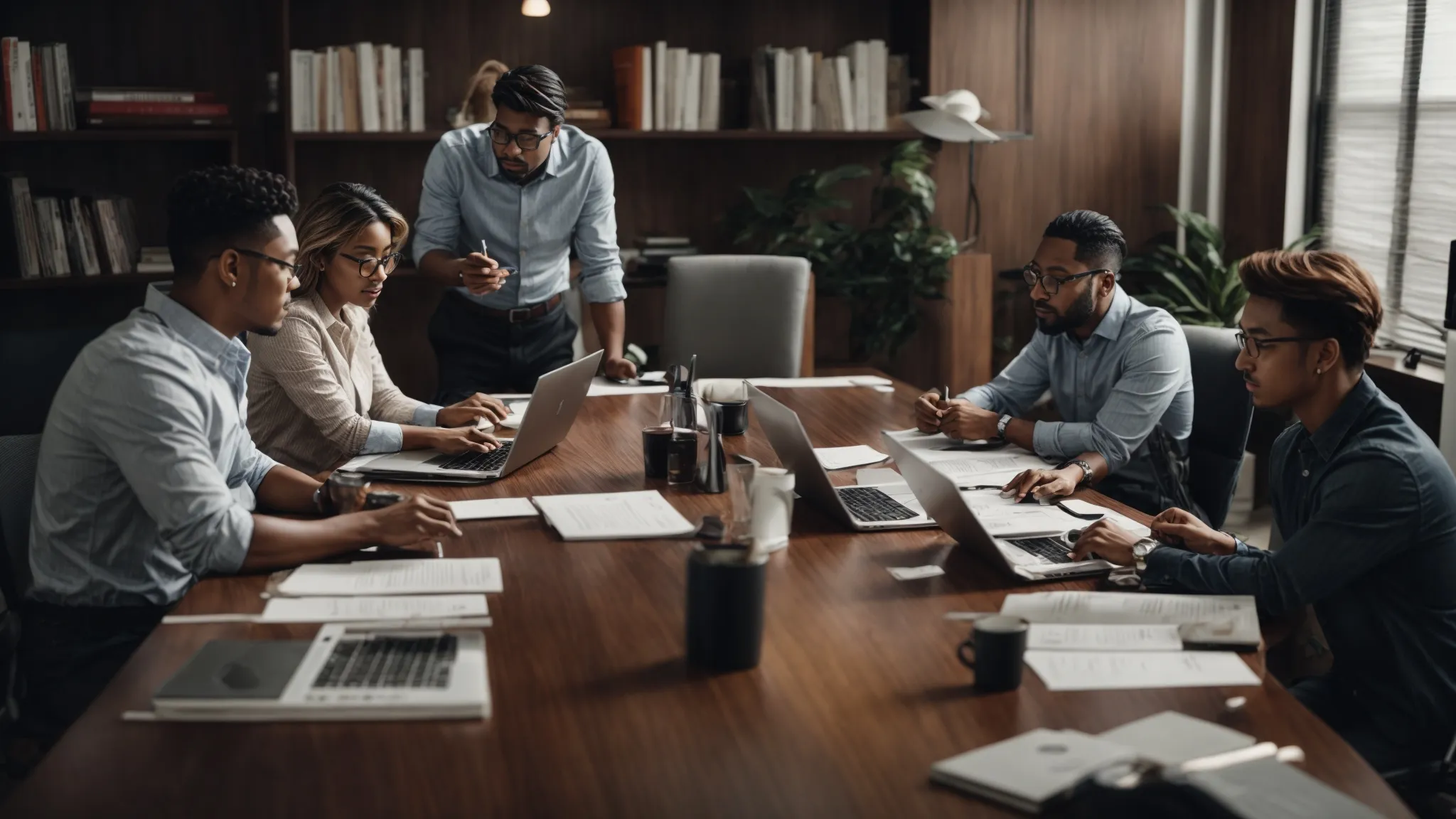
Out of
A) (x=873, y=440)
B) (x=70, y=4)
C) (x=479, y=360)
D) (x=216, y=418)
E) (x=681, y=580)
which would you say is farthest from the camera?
(x=70, y=4)

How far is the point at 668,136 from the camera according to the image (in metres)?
4.95

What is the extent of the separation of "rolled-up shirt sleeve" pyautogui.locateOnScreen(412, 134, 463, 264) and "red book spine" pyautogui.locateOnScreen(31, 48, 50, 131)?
159 cm

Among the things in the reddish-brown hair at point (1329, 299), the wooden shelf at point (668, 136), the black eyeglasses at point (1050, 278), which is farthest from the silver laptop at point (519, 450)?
the wooden shelf at point (668, 136)

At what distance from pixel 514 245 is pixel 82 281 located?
174cm

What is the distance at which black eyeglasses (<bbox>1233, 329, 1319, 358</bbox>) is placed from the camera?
1.95m

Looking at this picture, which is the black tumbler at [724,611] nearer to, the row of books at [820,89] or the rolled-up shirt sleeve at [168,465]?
the rolled-up shirt sleeve at [168,465]

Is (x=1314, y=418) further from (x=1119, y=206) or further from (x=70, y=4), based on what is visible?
(x=70, y=4)

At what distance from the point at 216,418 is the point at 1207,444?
1958 mm

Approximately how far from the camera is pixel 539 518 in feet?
7.07

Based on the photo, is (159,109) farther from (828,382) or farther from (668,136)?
(828,382)

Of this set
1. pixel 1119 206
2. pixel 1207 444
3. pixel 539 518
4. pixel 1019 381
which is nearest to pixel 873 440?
pixel 1019 381

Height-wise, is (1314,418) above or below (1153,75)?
below

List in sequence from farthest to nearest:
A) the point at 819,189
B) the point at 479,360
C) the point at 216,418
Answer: the point at 819,189
the point at 479,360
the point at 216,418

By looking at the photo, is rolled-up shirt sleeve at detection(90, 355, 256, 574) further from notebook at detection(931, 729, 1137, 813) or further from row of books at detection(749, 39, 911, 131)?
row of books at detection(749, 39, 911, 131)
